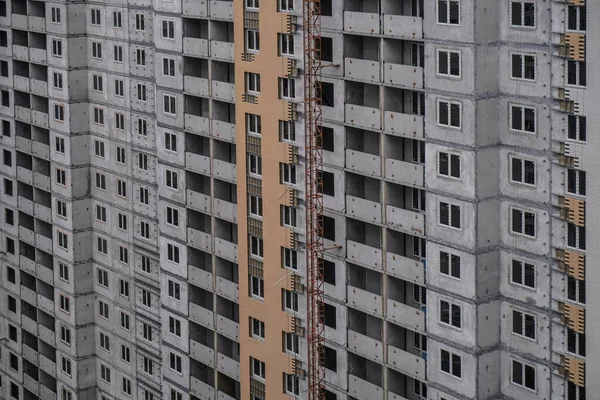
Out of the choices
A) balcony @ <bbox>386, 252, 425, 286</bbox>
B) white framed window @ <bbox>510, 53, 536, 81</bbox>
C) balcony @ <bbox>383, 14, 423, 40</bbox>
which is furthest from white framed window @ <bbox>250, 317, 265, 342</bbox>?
white framed window @ <bbox>510, 53, 536, 81</bbox>

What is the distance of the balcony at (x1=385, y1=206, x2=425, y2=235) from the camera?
77.0 m

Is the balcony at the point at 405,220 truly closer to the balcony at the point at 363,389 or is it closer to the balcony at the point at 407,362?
the balcony at the point at 407,362

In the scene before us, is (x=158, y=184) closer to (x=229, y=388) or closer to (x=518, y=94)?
(x=229, y=388)

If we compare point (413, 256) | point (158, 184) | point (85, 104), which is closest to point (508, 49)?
point (413, 256)

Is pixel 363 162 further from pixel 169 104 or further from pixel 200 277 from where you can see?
pixel 169 104

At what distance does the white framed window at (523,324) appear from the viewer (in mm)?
73000

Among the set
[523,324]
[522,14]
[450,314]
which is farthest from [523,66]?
[450,314]

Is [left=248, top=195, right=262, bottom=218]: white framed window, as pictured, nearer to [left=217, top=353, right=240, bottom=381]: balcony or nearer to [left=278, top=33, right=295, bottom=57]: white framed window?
[left=278, top=33, right=295, bottom=57]: white framed window

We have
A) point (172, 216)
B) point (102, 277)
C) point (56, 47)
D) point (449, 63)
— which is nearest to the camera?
point (449, 63)

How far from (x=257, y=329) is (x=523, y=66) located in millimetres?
29084

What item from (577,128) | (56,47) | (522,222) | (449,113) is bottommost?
(522,222)

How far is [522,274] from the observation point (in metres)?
72.9

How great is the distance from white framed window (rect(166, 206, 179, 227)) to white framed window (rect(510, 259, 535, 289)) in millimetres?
31854

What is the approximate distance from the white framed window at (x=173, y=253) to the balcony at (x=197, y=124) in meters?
9.16
